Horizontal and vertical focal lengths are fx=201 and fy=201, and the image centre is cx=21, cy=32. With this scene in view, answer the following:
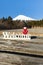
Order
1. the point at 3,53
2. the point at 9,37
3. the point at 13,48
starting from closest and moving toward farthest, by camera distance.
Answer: the point at 3,53 < the point at 13,48 < the point at 9,37

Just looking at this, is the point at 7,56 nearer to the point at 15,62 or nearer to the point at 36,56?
the point at 15,62

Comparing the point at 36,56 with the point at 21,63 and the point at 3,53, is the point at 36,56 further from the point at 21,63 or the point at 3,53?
the point at 3,53

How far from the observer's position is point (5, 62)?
2.85m

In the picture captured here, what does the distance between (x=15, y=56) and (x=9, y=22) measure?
48.2m

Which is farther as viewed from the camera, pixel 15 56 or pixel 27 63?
pixel 15 56

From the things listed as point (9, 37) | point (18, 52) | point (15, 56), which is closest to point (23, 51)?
point (18, 52)

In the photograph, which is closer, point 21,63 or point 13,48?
point 21,63

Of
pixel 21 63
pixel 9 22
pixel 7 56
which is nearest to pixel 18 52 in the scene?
pixel 7 56

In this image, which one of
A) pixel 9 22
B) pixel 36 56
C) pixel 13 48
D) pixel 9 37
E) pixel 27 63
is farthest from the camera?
pixel 9 22

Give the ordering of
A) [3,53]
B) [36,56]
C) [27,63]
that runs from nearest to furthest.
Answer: [27,63] → [36,56] → [3,53]

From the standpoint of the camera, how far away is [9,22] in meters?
51.0

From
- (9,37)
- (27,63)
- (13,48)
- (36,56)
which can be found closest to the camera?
(27,63)

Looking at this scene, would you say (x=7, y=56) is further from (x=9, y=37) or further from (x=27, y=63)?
(x=9, y=37)

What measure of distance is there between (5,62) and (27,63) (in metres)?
0.33
